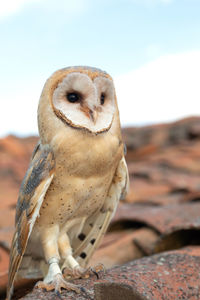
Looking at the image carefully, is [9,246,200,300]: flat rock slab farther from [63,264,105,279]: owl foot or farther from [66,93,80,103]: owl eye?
[66,93,80,103]: owl eye

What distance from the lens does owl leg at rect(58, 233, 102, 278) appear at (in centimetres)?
204

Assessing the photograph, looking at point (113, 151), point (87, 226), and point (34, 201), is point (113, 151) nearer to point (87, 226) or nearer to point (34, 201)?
point (34, 201)

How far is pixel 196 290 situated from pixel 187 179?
4049 millimetres

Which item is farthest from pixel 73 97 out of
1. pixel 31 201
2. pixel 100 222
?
pixel 100 222

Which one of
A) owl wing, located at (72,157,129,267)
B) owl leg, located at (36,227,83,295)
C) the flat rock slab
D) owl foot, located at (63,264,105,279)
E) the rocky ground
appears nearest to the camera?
the flat rock slab

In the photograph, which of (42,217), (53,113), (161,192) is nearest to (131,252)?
(42,217)

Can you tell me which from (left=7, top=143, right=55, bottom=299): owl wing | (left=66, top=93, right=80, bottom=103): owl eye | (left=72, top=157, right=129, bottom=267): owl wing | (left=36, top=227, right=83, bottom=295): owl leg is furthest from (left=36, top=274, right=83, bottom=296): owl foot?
(left=66, top=93, right=80, bottom=103): owl eye

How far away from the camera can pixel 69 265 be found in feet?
7.57

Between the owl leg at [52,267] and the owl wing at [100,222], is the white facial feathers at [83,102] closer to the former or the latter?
the owl wing at [100,222]

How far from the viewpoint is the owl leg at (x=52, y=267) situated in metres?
1.83

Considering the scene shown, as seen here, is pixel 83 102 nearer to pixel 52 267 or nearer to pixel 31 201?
pixel 31 201

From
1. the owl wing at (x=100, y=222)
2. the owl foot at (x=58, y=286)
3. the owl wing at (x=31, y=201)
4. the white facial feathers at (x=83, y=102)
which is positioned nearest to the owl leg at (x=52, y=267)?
the owl foot at (x=58, y=286)

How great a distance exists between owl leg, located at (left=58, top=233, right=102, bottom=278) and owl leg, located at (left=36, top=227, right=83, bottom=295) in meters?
0.08

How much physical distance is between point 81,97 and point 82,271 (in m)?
0.88
